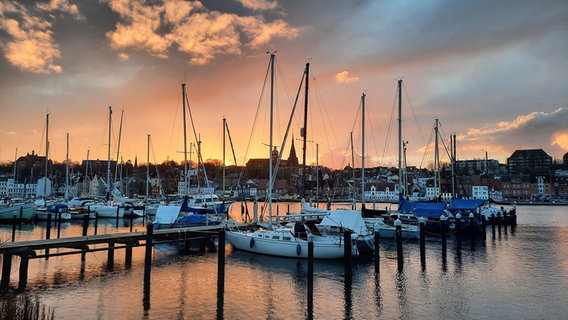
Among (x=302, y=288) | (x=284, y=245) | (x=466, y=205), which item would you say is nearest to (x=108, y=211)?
(x=284, y=245)

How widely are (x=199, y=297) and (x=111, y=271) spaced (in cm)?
851

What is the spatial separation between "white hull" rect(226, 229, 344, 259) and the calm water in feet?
2.42

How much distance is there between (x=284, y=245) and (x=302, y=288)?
24.6ft

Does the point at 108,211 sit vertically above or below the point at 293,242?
above

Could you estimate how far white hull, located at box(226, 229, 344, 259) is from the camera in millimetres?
27141

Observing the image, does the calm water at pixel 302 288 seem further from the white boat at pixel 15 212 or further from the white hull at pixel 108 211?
the white hull at pixel 108 211

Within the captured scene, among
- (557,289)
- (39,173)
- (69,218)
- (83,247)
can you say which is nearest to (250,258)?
(83,247)

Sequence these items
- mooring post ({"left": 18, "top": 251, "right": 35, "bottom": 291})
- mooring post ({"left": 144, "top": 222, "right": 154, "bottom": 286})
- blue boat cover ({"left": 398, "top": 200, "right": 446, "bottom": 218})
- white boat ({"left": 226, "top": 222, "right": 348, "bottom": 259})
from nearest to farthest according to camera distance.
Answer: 1. mooring post ({"left": 18, "top": 251, "right": 35, "bottom": 291})
2. mooring post ({"left": 144, "top": 222, "right": 154, "bottom": 286})
3. white boat ({"left": 226, "top": 222, "right": 348, "bottom": 259})
4. blue boat cover ({"left": 398, "top": 200, "right": 446, "bottom": 218})

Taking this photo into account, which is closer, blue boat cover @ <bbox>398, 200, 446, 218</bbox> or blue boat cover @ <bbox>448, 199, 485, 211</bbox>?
blue boat cover @ <bbox>398, 200, 446, 218</bbox>

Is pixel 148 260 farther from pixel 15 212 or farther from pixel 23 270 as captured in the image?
pixel 15 212

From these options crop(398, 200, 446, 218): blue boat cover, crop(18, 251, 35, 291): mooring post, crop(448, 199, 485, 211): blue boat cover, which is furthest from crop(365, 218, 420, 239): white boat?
crop(18, 251, 35, 291): mooring post

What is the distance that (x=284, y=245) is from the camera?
28297 mm

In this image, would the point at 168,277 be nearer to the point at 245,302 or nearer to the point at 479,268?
the point at 245,302

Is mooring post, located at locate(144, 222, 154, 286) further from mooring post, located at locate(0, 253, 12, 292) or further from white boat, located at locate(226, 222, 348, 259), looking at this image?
white boat, located at locate(226, 222, 348, 259)
